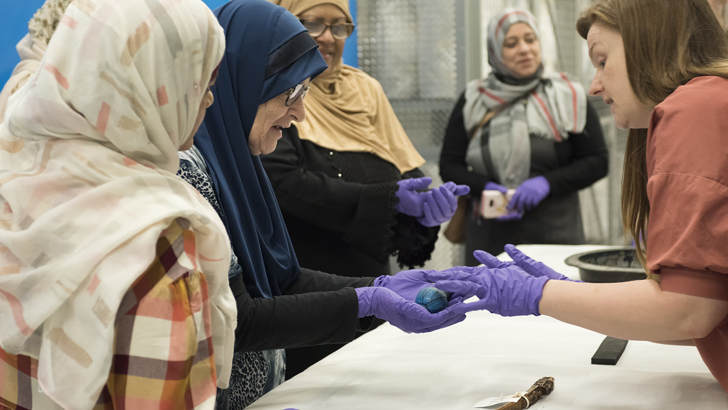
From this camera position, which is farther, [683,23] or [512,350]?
[512,350]

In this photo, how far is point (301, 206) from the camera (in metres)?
2.14

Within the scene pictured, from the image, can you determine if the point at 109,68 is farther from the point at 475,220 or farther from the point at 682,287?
the point at 475,220

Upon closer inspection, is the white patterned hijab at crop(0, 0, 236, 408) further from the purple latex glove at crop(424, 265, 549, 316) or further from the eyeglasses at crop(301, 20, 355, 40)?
the eyeglasses at crop(301, 20, 355, 40)

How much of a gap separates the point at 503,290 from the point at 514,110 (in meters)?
2.11

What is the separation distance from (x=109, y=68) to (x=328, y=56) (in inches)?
62.6

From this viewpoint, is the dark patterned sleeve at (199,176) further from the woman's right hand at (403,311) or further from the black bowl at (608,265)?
the black bowl at (608,265)

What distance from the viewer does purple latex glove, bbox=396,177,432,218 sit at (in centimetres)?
218

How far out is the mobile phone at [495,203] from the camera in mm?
3057

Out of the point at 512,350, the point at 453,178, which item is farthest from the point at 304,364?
the point at 453,178

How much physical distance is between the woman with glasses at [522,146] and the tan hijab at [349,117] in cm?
58

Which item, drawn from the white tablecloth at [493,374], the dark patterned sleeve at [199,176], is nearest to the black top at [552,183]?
the white tablecloth at [493,374]

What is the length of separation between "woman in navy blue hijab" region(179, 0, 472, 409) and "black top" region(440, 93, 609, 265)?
1715 mm

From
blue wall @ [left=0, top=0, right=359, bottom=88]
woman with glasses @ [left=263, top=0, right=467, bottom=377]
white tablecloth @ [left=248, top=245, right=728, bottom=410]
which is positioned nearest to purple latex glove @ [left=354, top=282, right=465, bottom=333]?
white tablecloth @ [left=248, top=245, right=728, bottom=410]

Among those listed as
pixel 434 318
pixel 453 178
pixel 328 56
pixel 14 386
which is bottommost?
pixel 453 178
